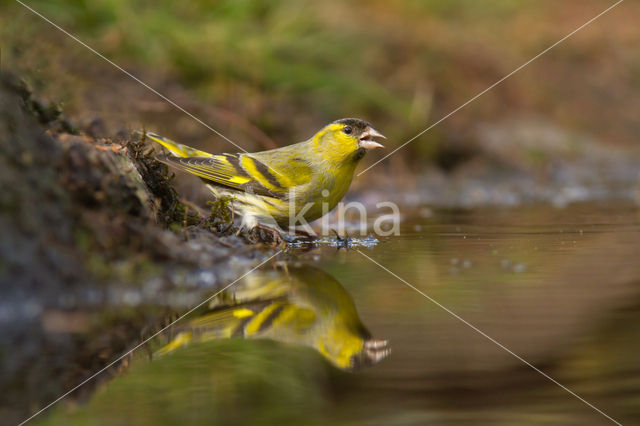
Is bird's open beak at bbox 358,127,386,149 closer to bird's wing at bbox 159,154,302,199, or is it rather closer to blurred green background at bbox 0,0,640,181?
bird's wing at bbox 159,154,302,199

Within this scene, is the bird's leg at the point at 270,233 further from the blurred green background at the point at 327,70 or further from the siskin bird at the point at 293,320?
the siskin bird at the point at 293,320

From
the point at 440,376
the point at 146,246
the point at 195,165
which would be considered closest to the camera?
the point at 440,376

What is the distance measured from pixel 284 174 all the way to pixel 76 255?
8.19ft

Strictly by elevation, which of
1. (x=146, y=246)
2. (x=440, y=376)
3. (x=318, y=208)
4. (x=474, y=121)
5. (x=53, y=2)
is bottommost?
(x=440, y=376)

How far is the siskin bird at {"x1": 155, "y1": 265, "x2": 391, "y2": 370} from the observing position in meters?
3.30

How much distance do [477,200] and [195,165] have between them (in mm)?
3949

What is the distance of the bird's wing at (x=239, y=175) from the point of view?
20.0 ft

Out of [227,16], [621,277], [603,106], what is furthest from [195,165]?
[603,106]

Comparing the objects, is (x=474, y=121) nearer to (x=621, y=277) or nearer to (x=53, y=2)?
(x=53, y=2)

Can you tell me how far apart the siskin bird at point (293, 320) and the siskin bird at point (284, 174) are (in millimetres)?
1533

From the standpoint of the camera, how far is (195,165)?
19.9ft

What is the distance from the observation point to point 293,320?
3729 mm
